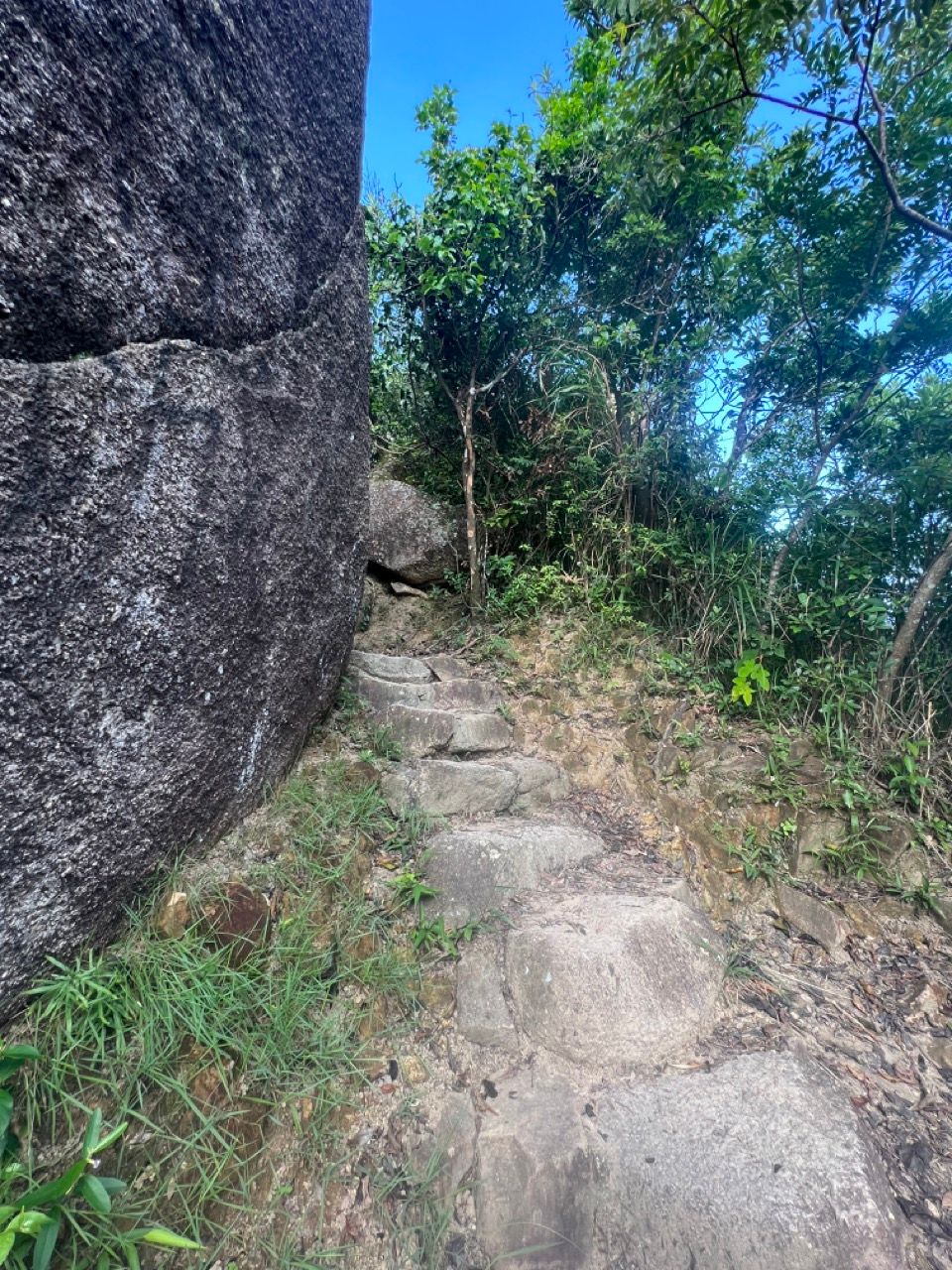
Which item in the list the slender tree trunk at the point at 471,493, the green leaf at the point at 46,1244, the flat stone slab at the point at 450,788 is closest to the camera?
the green leaf at the point at 46,1244

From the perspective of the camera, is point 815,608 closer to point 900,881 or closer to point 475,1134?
point 900,881

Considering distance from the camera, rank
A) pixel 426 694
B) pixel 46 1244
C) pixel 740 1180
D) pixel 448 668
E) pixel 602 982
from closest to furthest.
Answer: pixel 46 1244 < pixel 740 1180 < pixel 602 982 < pixel 426 694 < pixel 448 668

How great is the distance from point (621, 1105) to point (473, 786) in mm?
1246

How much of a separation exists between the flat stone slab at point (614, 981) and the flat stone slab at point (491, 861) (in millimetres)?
165

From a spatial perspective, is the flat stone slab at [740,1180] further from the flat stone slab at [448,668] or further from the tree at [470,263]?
the tree at [470,263]

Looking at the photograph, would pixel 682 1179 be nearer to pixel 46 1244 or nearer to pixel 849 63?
pixel 46 1244

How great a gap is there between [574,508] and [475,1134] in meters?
3.22

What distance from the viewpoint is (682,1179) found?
132cm

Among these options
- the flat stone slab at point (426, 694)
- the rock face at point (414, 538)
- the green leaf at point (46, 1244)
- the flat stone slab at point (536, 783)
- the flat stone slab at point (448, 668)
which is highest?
the rock face at point (414, 538)

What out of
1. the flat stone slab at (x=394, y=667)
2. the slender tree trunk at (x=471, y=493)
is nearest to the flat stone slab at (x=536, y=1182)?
the flat stone slab at (x=394, y=667)

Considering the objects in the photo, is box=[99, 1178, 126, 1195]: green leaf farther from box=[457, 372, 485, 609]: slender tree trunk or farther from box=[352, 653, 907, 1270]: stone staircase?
box=[457, 372, 485, 609]: slender tree trunk

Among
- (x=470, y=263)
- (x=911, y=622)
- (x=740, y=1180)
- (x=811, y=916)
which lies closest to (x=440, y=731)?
(x=811, y=916)

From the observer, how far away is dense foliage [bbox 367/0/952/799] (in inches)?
95.7

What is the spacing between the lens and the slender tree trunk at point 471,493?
3926 mm
